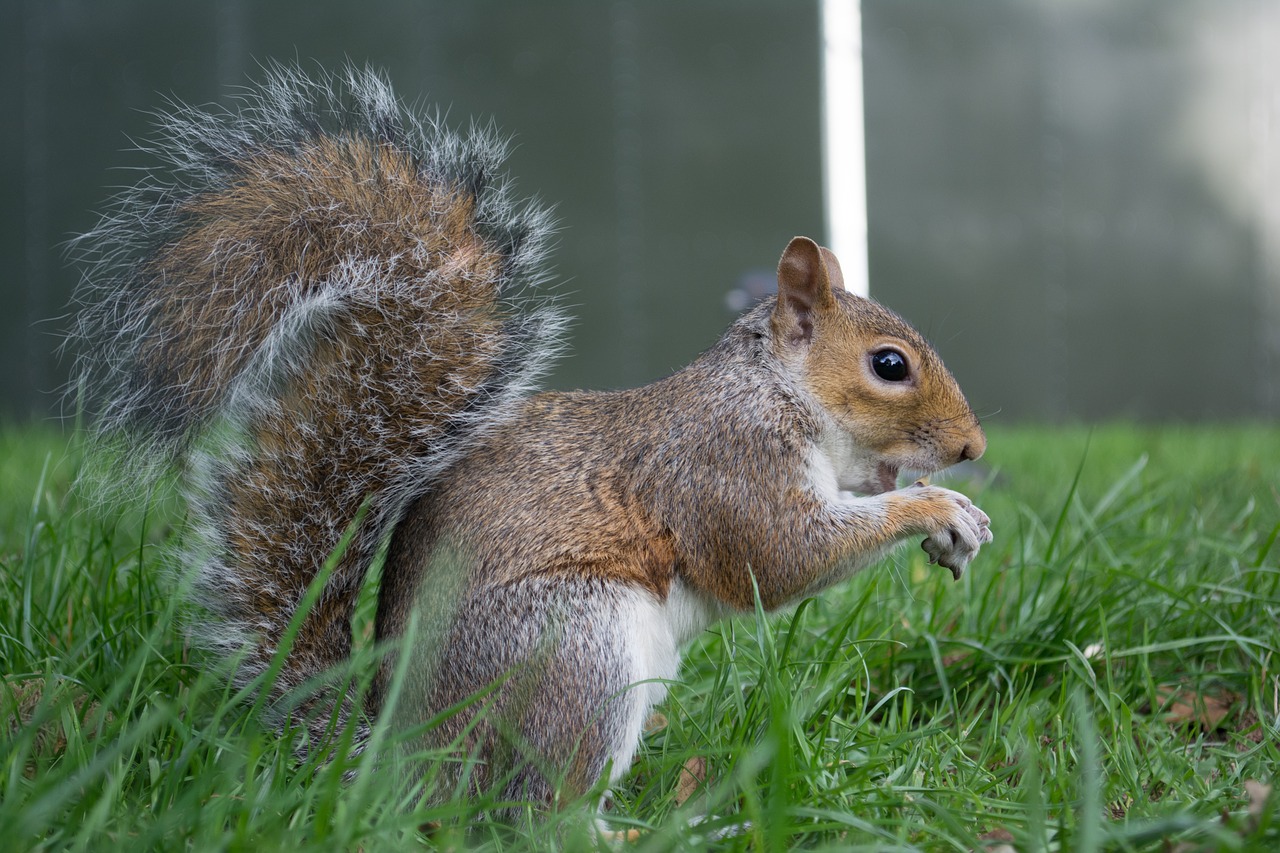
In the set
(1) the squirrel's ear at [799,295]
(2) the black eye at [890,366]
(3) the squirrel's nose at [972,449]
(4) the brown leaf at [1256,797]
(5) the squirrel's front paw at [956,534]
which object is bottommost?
(4) the brown leaf at [1256,797]

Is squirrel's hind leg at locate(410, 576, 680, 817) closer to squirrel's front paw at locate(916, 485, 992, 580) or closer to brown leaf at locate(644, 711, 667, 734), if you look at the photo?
brown leaf at locate(644, 711, 667, 734)

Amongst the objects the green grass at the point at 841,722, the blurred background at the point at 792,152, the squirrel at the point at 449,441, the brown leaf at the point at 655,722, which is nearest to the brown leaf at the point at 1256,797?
the green grass at the point at 841,722

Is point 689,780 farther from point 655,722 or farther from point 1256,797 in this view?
point 1256,797

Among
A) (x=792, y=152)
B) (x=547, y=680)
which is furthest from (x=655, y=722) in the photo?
(x=792, y=152)

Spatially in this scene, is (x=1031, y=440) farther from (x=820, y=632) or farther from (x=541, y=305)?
(x=541, y=305)

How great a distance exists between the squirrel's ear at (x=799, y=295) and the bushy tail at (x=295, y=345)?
39 cm

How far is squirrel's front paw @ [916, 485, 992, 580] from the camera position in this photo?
58.3 inches

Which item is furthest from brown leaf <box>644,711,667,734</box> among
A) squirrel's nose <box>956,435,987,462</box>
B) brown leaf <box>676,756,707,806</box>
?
squirrel's nose <box>956,435,987,462</box>

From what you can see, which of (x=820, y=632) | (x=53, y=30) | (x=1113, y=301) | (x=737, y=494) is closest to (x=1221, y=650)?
(x=820, y=632)

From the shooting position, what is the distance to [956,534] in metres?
1.49

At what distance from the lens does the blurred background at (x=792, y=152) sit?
17.7 feet

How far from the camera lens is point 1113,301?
606cm

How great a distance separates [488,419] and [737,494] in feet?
1.24

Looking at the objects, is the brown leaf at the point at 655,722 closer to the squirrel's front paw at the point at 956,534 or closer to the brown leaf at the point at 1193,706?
the squirrel's front paw at the point at 956,534
